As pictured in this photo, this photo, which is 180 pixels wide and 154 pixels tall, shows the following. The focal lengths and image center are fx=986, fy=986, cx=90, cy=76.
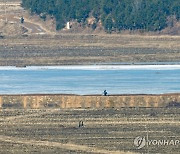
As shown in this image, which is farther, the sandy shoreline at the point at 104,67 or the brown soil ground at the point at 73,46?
the brown soil ground at the point at 73,46

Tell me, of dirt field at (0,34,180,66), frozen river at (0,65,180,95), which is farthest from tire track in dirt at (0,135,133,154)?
dirt field at (0,34,180,66)

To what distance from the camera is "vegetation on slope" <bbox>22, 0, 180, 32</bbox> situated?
8012cm

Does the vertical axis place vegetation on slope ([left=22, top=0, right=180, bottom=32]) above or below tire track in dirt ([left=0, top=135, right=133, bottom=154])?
above

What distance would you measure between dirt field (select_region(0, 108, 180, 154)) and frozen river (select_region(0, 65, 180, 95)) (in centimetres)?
299

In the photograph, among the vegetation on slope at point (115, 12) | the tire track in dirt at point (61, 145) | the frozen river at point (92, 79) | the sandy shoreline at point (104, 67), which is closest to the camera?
the tire track in dirt at point (61, 145)

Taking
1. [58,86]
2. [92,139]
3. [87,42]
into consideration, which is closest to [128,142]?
[92,139]

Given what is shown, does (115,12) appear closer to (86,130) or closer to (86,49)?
(86,49)

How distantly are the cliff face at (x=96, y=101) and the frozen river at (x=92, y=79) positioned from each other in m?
1.59

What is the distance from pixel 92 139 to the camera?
145 ft

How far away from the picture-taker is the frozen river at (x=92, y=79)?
5178 cm

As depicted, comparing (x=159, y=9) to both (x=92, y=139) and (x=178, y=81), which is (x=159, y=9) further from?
(x=92, y=139)

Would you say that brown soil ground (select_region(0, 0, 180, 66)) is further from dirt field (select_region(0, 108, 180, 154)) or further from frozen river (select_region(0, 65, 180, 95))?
dirt field (select_region(0, 108, 180, 154))

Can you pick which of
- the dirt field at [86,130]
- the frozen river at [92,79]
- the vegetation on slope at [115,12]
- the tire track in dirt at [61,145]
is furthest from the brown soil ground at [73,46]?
the tire track in dirt at [61,145]

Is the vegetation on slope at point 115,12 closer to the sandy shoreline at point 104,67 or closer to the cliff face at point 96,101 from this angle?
the sandy shoreline at point 104,67
